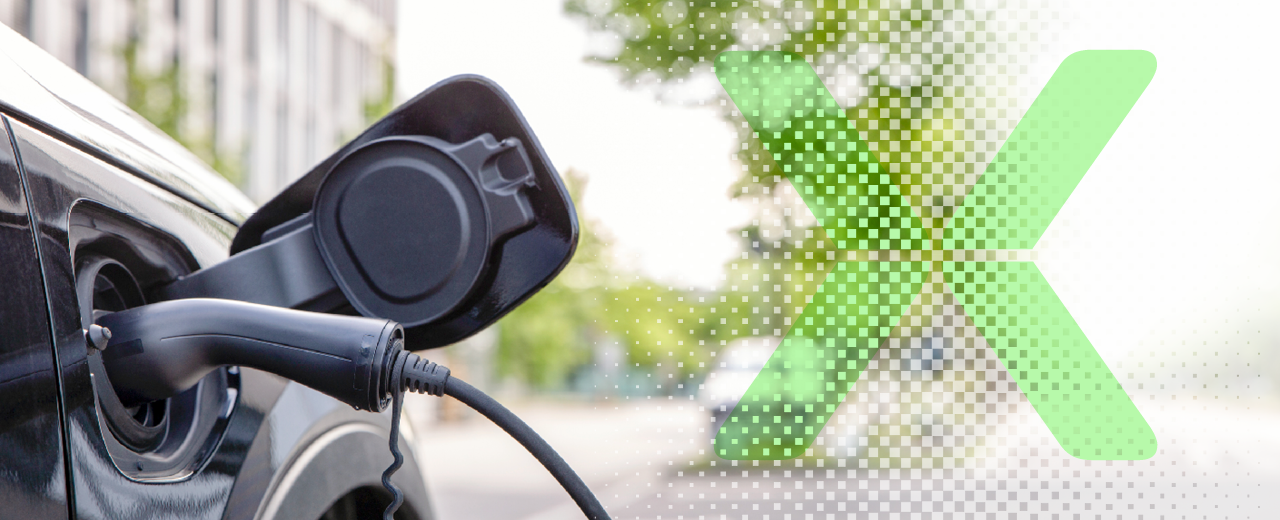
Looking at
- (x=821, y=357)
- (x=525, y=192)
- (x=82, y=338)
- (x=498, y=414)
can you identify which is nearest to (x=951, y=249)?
(x=821, y=357)

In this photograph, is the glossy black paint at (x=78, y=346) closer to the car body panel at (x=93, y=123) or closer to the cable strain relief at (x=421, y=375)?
the car body panel at (x=93, y=123)

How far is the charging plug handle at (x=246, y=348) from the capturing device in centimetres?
79

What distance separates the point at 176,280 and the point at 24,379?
0.30 m

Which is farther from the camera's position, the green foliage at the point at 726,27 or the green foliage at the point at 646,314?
the green foliage at the point at 726,27

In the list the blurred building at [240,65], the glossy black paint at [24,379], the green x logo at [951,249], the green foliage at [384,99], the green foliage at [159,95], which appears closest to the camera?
the glossy black paint at [24,379]

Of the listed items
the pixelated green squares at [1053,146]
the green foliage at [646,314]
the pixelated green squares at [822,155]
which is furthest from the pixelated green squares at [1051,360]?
the green foliage at [646,314]

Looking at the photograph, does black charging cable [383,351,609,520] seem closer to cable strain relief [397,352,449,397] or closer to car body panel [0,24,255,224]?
cable strain relief [397,352,449,397]

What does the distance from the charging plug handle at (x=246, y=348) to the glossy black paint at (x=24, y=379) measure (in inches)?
4.6

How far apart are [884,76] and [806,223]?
0.87 meters

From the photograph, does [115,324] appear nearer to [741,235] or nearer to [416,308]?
[416,308]

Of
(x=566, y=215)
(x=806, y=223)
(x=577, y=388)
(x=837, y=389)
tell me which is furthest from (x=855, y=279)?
(x=577, y=388)

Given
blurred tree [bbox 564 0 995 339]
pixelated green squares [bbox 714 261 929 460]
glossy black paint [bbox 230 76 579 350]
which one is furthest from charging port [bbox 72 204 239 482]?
pixelated green squares [bbox 714 261 929 460]

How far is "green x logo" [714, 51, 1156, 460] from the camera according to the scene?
4180 mm

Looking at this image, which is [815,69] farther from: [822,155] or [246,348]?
[246,348]
